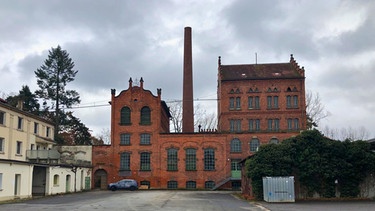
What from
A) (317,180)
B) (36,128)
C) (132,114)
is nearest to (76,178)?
(36,128)

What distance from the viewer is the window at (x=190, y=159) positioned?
58062mm

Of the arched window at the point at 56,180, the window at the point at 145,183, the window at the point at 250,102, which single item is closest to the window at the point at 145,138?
the window at the point at 145,183

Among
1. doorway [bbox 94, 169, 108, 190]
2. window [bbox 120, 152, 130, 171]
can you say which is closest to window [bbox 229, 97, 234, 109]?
window [bbox 120, 152, 130, 171]

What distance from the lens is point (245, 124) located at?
62.7 meters

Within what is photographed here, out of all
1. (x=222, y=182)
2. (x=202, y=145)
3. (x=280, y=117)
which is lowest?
(x=222, y=182)

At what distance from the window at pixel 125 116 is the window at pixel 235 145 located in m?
13.8

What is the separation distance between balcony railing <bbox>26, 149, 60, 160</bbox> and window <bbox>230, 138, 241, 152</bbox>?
22.4 metres

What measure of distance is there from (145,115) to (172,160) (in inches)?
274

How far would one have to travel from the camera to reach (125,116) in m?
59.7

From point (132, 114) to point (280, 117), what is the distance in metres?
20.4

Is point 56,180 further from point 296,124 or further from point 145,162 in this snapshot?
point 296,124

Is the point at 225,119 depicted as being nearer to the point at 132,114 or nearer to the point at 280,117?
the point at 280,117

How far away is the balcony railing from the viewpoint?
155 feet

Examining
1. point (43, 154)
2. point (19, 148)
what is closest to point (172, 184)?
point (43, 154)
